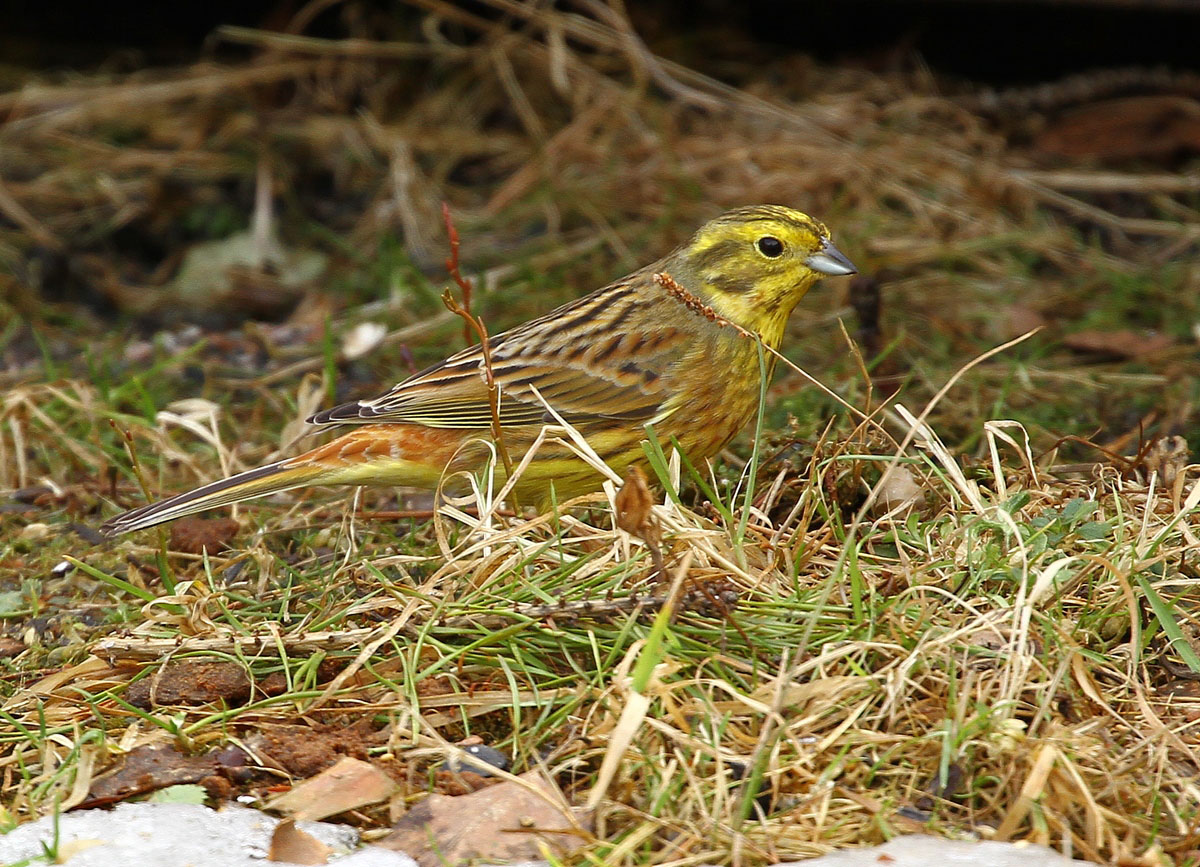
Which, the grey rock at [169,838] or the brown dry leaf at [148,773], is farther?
the brown dry leaf at [148,773]

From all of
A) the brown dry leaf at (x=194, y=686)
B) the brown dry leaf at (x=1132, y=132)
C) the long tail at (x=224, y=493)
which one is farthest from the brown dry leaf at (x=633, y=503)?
the brown dry leaf at (x=1132, y=132)

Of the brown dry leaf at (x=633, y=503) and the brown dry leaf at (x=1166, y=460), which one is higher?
the brown dry leaf at (x=633, y=503)

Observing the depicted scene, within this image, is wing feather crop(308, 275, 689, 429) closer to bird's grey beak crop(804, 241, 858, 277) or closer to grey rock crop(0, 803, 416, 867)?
bird's grey beak crop(804, 241, 858, 277)

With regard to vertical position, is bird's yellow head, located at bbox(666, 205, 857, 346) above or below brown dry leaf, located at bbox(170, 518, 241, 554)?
above

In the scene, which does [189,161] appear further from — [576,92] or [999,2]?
[999,2]

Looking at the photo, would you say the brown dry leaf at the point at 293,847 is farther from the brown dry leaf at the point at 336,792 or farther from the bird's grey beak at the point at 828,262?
the bird's grey beak at the point at 828,262

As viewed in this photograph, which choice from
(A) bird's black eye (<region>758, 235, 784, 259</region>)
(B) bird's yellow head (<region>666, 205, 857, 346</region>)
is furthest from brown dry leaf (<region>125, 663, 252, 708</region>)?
(A) bird's black eye (<region>758, 235, 784, 259</region>)

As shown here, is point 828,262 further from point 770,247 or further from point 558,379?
point 558,379

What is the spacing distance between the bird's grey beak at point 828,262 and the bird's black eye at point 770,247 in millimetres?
82

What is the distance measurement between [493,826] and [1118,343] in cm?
352

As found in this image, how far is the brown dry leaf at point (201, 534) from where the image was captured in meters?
4.20

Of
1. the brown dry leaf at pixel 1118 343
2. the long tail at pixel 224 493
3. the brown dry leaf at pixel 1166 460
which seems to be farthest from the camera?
the brown dry leaf at pixel 1118 343

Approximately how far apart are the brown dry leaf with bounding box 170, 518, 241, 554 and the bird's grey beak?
1.81m

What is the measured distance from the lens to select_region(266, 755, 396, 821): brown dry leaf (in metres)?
2.76
